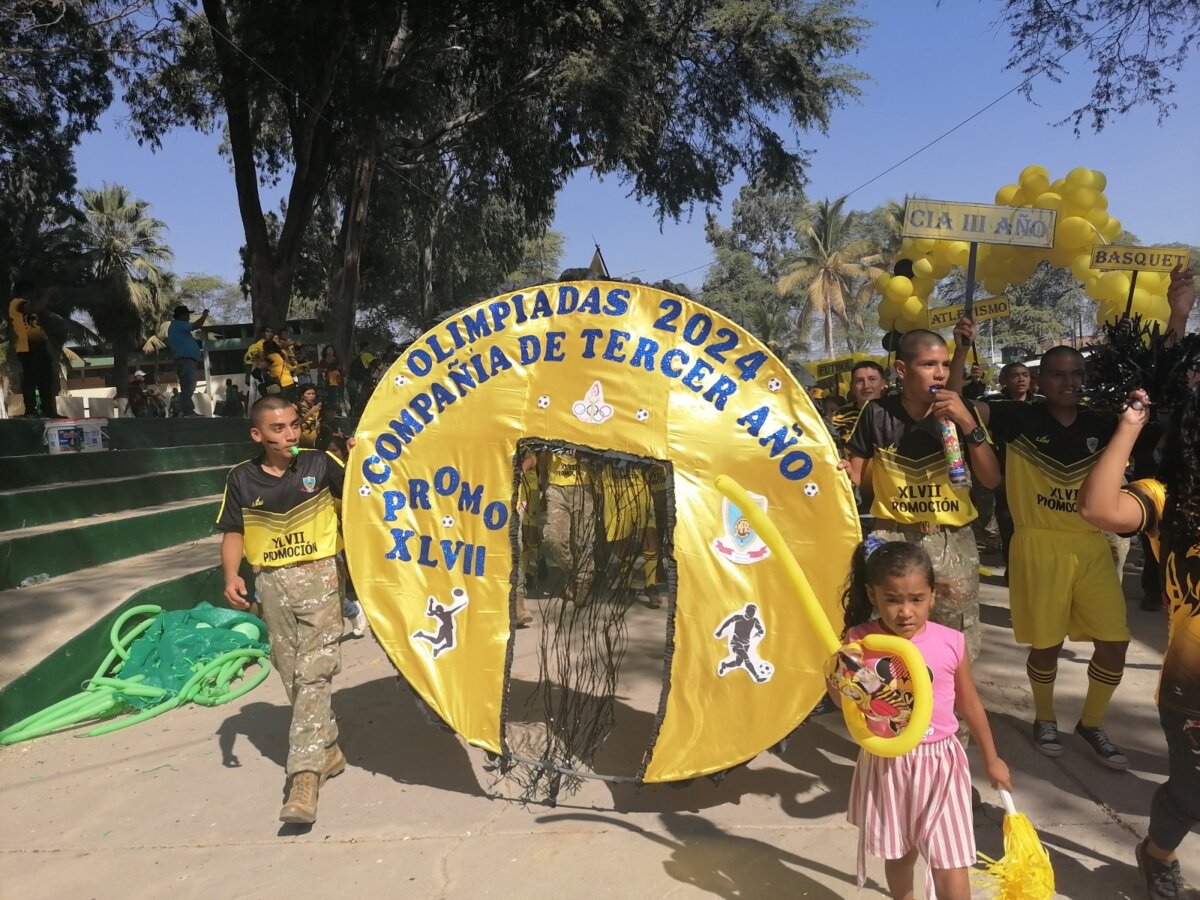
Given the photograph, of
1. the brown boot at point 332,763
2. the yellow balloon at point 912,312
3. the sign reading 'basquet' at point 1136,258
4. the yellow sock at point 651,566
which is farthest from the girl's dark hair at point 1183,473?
the yellow balloon at point 912,312

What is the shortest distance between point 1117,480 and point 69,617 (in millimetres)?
5332

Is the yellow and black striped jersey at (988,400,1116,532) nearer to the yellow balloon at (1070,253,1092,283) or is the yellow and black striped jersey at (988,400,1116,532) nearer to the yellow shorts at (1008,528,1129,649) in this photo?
the yellow shorts at (1008,528,1129,649)

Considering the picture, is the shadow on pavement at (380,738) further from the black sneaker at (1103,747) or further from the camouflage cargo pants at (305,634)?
the black sneaker at (1103,747)

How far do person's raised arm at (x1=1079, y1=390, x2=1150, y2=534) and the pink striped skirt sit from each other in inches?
30.3

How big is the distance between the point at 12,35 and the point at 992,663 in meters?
13.5

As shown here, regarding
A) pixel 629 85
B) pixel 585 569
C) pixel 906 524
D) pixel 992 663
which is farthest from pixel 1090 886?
pixel 629 85

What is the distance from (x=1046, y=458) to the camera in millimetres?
3688

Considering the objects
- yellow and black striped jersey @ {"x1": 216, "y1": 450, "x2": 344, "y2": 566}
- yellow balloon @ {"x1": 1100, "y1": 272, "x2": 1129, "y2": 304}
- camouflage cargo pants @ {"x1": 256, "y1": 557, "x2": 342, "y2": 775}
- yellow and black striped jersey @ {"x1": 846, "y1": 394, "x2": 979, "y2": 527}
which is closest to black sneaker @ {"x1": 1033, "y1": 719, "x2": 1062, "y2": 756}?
yellow and black striped jersey @ {"x1": 846, "y1": 394, "x2": 979, "y2": 527}

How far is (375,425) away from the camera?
3.48 metres

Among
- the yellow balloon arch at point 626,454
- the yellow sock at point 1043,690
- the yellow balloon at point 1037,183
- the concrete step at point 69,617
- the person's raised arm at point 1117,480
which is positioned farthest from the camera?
the yellow balloon at point 1037,183

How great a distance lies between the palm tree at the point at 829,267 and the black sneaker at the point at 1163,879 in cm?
4018

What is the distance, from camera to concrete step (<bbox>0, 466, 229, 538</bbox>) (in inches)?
261

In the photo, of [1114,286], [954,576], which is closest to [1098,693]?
[954,576]

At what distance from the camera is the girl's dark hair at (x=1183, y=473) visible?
233cm
